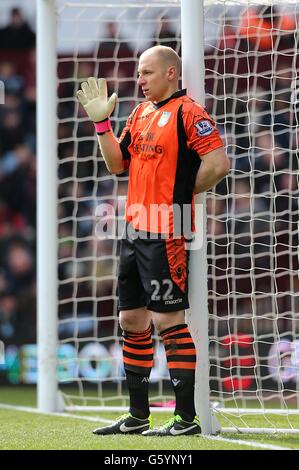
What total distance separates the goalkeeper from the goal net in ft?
2.72

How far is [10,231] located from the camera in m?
9.73

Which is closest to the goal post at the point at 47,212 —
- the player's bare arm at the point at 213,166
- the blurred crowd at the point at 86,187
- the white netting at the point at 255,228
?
the white netting at the point at 255,228

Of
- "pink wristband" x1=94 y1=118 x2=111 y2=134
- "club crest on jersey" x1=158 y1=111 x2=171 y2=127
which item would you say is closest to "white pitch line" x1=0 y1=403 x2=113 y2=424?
"pink wristband" x1=94 y1=118 x2=111 y2=134

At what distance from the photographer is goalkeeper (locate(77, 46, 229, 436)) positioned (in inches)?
163

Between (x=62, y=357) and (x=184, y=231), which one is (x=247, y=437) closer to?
(x=184, y=231)

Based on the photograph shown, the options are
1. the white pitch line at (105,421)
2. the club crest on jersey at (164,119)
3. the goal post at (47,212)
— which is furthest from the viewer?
the goal post at (47,212)

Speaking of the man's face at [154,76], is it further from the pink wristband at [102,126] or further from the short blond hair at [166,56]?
the pink wristband at [102,126]

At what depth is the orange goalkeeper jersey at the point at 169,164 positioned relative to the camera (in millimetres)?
4172

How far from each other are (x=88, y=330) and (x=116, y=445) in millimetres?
4288

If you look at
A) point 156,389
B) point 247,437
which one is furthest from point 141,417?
point 156,389

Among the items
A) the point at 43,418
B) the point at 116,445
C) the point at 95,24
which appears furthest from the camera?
the point at 95,24

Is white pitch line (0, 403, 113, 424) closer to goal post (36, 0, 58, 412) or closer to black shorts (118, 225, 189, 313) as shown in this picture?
goal post (36, 0, 58, 412)

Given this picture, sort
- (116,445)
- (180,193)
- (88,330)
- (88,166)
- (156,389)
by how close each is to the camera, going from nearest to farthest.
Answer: (116,445) → (180,193) → (156,389) → (88,330) → (88,166)

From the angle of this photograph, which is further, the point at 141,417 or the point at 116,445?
the point at 141,417
